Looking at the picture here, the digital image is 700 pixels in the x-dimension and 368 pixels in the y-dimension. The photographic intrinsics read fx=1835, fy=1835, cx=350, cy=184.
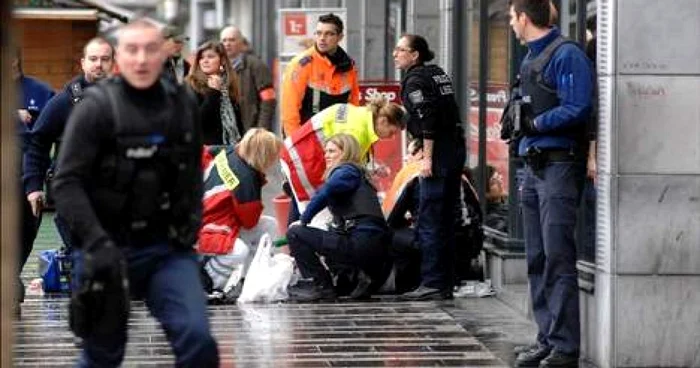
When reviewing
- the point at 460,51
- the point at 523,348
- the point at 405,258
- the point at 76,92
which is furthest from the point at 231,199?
the point at 523,348

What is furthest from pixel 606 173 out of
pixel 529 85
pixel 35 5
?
pixel 35 5

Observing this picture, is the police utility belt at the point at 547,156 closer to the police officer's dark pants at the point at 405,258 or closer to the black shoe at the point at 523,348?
the black shoe at the point at 523,348

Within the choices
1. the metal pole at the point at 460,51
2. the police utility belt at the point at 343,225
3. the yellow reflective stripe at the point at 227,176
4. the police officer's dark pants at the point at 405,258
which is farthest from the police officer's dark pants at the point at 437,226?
the metal pole at the point at 460,51

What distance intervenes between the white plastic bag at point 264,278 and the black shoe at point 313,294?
0.11 m

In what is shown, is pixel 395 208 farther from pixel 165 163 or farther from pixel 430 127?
pixel 165 163

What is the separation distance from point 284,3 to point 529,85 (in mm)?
24272

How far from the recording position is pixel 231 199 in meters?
12.9

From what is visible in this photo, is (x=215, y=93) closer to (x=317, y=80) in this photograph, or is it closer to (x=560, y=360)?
(x=317, y=80)

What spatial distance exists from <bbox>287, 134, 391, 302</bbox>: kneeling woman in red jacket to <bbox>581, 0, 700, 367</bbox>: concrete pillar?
135 inches

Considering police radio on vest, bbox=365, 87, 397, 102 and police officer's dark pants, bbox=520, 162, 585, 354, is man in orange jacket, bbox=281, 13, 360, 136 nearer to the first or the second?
police radio on vest, bbox=365, 87, 397, 102

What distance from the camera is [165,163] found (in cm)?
716

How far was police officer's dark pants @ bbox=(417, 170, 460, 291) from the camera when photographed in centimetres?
1277

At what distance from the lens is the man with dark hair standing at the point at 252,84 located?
18.7 metres

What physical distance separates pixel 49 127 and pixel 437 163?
9.57 ft
